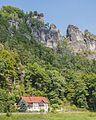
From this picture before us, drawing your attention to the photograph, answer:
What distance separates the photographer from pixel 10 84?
76438 millimetres

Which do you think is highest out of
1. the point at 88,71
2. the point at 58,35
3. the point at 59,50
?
the point at 58,35

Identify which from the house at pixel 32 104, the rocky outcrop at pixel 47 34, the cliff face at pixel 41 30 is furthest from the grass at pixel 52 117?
the rocky outcrop at pixel 47 34

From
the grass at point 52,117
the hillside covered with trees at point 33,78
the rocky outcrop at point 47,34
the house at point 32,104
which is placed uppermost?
the rocky outcrop at point 47,34

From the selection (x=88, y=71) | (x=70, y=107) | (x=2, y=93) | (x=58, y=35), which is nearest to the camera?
(x=2, y=93)

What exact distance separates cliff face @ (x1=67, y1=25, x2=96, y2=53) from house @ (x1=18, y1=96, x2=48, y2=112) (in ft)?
209

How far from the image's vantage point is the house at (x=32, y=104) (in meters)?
70.8

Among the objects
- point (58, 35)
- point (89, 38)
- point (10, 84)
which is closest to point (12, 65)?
point (10, 84)

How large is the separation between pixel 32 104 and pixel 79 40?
7683 centimetres

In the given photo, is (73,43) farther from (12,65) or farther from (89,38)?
(12,65)

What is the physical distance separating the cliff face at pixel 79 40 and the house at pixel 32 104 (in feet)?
209

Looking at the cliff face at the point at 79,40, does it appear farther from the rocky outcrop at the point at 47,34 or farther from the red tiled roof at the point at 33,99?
the red tiled roof at the point at 33,99

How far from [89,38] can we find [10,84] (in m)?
79.5

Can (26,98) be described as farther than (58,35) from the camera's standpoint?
No

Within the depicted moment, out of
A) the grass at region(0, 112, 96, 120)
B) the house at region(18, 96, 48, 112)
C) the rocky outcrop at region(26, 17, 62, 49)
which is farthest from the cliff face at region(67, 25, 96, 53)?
the grass at region(0, 112, 96, 120)
